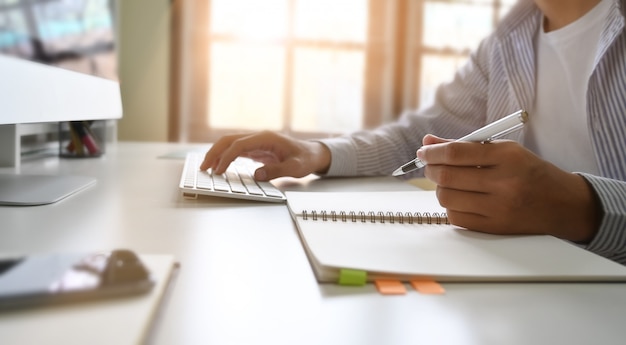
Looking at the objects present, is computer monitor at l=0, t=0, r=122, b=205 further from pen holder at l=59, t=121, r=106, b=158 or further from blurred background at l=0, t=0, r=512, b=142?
blurred background at l=0, t=0, r=512, b=142

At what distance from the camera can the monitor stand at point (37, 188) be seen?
1.84 feet

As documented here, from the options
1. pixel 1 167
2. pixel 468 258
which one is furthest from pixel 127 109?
pixel 468 258

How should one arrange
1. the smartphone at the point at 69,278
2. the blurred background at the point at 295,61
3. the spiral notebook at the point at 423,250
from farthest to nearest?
the blurred background at the point at 295,61, the spiral notebook at the point at 423,250, the smartphone at the point at 69,278

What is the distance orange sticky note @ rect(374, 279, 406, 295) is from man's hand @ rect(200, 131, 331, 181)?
448 mm

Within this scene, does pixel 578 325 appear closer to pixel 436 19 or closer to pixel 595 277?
pixel 595 277

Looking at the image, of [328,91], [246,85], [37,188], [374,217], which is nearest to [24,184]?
[37,188]

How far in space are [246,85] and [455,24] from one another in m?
1.04

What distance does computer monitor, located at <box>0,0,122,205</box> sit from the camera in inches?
20.5

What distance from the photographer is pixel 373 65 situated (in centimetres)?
246

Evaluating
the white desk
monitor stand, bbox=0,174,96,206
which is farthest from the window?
the white desk

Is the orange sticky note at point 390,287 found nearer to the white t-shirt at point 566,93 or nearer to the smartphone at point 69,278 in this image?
the smartphone at point 69,278

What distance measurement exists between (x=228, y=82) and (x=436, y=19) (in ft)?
3.35

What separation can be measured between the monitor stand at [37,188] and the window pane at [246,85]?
166 cm

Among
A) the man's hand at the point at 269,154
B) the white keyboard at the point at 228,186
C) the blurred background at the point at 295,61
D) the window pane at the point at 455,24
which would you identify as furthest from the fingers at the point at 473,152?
the window pane at the point at 455,24
